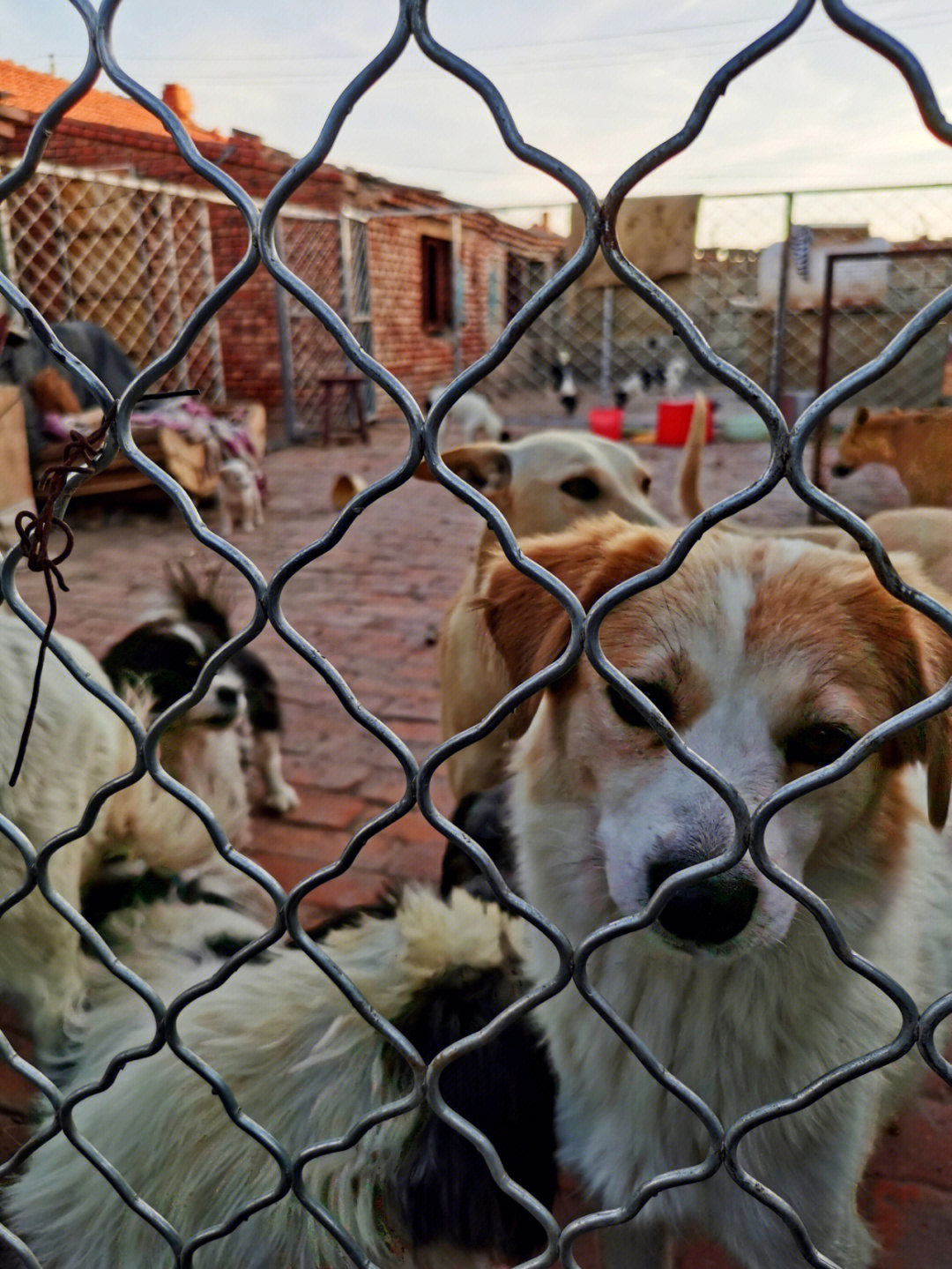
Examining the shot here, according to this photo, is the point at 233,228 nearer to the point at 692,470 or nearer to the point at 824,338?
the point at 824,338

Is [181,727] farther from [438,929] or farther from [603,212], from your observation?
[603,212]

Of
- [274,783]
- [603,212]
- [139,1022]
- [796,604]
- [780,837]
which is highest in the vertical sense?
[603,212]

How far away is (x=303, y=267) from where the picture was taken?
1238cm

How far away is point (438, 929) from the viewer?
167cm

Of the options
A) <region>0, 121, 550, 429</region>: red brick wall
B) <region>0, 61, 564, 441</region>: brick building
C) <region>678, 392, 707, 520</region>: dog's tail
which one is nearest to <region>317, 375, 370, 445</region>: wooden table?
<region>0, 61, 564, 441</region>: brick building

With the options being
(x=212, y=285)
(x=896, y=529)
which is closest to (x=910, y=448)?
(x=896, y=529)

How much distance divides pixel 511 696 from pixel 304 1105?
1102 millimetres

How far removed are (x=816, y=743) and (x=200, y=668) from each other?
161cm

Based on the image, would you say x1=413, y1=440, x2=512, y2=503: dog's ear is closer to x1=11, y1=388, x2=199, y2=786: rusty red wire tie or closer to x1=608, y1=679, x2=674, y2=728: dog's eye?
x1=608, y1=679, x2=674, y2=728: dog's eye

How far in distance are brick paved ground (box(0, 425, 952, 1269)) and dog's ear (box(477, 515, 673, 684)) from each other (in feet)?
2.37

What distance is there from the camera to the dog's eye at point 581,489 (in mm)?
3477

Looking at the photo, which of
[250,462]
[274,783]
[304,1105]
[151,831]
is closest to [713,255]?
[250,462]

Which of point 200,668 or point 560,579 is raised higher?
point 560,579

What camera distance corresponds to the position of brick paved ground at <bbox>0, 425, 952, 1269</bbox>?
1.87 metres
